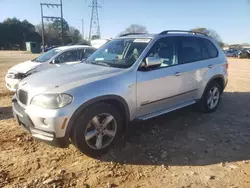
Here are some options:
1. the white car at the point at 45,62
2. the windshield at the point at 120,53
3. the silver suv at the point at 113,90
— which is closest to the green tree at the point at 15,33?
the white car at the point at 45,62

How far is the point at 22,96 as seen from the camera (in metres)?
3.54

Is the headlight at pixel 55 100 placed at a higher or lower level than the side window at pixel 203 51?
lower

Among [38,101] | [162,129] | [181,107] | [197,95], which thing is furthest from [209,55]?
[38,101]

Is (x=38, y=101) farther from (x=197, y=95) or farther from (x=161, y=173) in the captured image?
(x=197, y=95)

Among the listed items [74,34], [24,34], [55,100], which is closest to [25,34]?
[24,34]

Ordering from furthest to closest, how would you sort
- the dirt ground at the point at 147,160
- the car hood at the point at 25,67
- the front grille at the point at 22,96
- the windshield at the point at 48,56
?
1. the windshield at the point at 48,56
2. the car hood at the point at 25,67
3. the front grille at the point at 22,96
4. the dirt ground at the point at 147,160

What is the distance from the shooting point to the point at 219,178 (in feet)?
10.2

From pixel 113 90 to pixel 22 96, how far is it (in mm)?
1351

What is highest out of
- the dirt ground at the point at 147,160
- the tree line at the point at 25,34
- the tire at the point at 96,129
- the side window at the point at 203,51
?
the tree line at the point at 25,34

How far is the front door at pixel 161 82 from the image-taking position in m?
3.90

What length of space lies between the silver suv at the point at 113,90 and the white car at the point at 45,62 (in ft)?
11.1

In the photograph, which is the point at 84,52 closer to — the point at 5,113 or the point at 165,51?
the point at 5,113

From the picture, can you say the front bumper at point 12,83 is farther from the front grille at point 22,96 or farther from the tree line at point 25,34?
the tree line at point 25,34

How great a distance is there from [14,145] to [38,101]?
1.25 m
